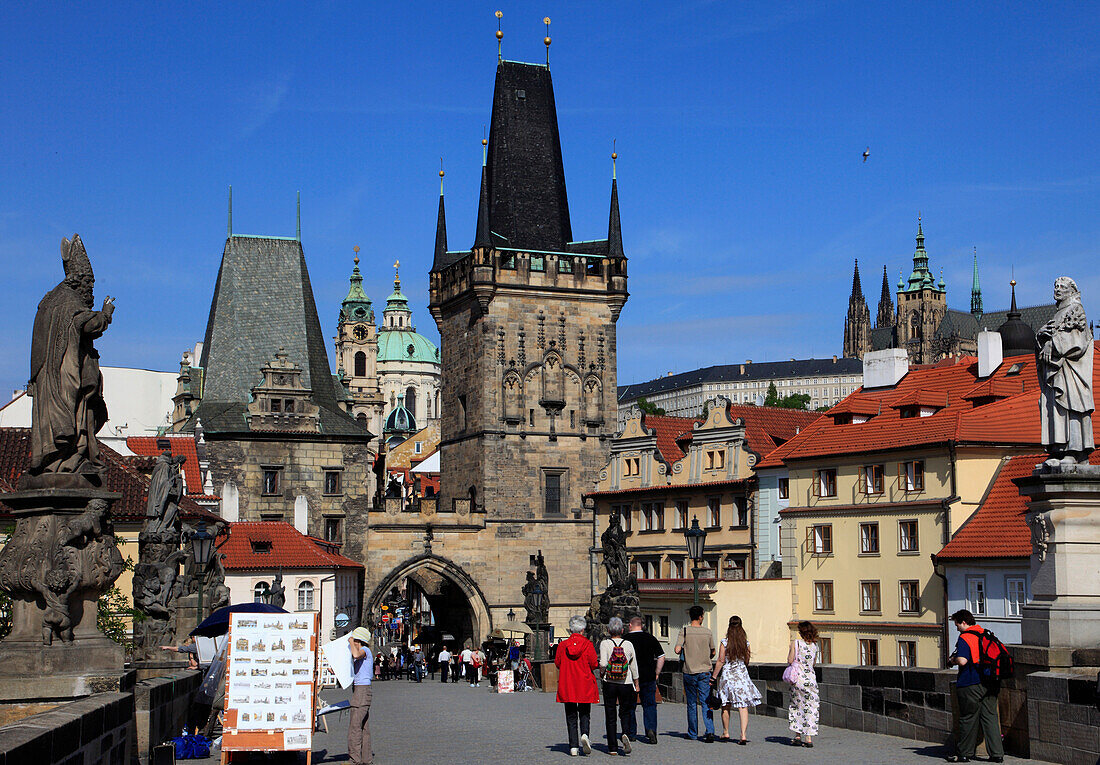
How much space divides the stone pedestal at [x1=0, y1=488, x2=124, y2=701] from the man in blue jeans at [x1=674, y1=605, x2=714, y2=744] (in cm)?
699

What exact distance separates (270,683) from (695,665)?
503 centimetres

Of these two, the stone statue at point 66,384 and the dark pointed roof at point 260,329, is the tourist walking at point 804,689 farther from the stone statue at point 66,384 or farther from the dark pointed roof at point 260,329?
the dark pointed roof at point 260,329

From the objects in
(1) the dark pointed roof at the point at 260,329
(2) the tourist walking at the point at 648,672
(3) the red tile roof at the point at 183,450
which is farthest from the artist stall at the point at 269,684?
(1) the dark pointed roof at the point at 260,329

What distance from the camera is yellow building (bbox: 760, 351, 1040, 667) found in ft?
119

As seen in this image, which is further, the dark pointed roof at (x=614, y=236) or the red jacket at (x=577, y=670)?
the dark pointed roof at (x=614, y=236)

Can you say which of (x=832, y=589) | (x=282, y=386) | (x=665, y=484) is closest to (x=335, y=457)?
(x=282, y=386)

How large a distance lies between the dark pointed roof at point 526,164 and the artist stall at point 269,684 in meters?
51.5

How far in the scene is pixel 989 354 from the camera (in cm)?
4003

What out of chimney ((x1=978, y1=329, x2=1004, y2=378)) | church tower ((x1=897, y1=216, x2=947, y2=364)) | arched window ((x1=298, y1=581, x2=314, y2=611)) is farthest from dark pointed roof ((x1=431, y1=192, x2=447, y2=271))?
church tower ((x1=897, y1=216, x2=947, y2=364))

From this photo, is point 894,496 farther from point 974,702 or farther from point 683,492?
point 974,702

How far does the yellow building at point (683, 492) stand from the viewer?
46.7 metres

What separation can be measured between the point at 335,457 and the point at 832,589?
24.3 metres

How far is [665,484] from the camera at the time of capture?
172ft

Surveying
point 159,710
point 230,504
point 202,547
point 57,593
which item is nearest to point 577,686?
point 159,710
